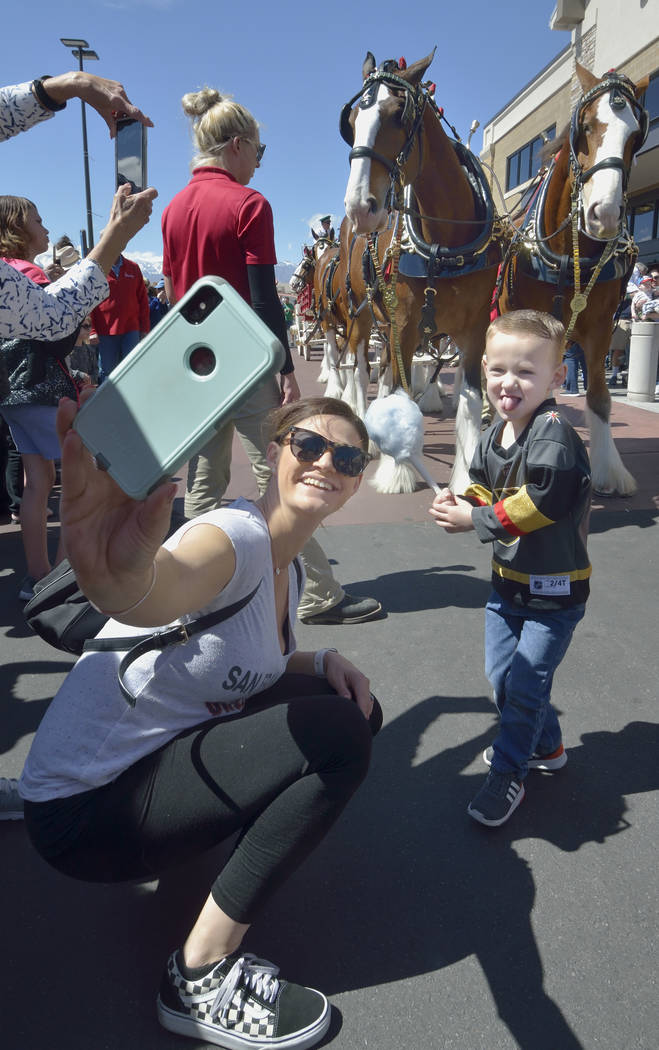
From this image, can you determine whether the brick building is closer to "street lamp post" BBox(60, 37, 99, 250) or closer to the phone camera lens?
"street lamp post" BBox(60, 37, 99, 250)

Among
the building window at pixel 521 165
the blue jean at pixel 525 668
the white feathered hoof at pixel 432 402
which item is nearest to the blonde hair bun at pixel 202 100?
the blue jean at pixel 525 668

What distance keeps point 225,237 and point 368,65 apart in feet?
8.02

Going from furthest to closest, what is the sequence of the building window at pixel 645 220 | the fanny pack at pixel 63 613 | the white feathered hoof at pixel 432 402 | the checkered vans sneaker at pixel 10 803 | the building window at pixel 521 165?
the building window at pixel 521 165 → the building window at pixel 645 220 → the white feathered hoof at pixel 432 402 → the checkered vans sneaker at pixel 10 803 → the fanny pack at pixel 63 613

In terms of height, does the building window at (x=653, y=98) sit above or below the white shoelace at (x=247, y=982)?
above

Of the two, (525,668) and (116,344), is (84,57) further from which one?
(525,668)

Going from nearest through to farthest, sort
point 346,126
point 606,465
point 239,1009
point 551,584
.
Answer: point 239,1009 → point 551,584 → point 346,126 → point 606,465

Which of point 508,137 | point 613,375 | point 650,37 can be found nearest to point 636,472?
point 613,375

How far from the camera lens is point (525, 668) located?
225 cm

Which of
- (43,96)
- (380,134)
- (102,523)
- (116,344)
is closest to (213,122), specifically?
(43,96)

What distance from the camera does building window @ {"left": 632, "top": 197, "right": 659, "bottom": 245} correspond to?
20.0 m

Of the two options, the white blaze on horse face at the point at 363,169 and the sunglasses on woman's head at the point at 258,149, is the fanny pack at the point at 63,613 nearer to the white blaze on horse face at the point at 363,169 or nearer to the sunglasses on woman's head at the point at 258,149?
the sunglasses on woman's head at the point at 258,149

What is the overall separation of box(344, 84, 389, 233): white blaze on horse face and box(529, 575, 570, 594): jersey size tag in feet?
10.3

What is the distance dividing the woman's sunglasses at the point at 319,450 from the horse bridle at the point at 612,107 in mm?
3792

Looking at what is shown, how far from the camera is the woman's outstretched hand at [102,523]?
1.11 meters
